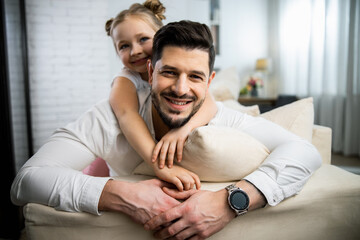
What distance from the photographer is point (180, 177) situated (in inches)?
35.6

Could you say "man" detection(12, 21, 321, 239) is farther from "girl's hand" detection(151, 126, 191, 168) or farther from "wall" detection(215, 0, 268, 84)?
"wall" detection(215, 0, 268, 84)

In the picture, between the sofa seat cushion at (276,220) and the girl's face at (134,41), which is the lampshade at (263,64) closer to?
the girl's face at (134,41)

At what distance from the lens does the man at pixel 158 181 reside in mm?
834

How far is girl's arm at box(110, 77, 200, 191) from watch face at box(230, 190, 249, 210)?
0.43 feet

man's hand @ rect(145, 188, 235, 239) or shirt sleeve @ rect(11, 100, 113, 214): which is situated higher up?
shirt sleeve @ rect(11, 100, 113, 214)

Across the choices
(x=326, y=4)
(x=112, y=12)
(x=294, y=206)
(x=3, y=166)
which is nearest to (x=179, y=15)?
(x=112, y=12)

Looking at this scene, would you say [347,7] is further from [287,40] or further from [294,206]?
[294,206]

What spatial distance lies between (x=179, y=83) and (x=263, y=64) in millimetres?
4601

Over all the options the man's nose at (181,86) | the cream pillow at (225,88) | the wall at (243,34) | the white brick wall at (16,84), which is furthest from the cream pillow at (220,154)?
the wall at (243,34)

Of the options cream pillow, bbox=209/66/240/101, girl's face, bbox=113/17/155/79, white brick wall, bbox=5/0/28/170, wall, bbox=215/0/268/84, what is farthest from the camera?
wall, bbox=215/0/268/84

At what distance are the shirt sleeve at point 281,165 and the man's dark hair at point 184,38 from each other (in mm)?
416

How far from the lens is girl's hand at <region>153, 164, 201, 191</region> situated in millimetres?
895

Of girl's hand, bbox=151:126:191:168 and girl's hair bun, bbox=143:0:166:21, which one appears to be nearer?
girl's hand, bbox=151:126:191:168

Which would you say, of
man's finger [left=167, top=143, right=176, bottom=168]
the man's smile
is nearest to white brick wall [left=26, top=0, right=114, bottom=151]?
the man's smile
